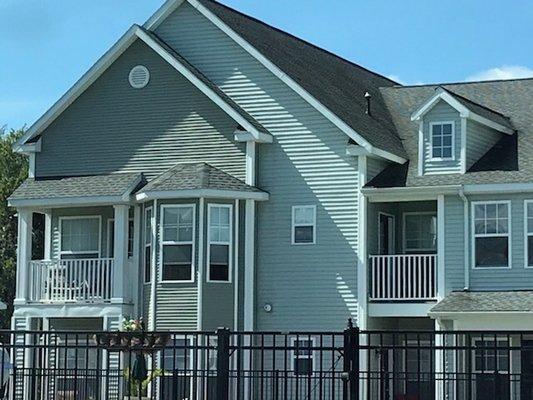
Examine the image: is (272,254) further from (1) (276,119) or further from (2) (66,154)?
(2) (66,154)

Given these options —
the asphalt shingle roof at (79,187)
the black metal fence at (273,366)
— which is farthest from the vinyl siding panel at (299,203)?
the asphalt shingle roof at (79,187)

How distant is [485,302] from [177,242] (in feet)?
25.4

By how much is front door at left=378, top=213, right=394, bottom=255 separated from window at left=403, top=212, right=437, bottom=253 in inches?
17.0

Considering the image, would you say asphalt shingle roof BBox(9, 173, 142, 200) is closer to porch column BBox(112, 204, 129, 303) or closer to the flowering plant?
porch column BBox(112, 204, 129, 303)

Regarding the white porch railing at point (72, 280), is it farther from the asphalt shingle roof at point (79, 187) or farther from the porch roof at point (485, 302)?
the porch roof at point (485, 302)

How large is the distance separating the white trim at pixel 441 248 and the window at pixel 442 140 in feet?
4.03

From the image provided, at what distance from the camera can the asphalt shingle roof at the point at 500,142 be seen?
30734mm

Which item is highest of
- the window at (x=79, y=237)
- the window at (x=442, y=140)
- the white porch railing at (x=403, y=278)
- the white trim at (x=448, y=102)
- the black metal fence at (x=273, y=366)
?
the white trim at (x=448, y=102)

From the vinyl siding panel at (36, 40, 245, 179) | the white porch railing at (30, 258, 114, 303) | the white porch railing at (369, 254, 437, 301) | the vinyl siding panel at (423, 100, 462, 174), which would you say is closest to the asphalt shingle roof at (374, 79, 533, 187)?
the vinyl siding panel at (423, 100, 462, 174)

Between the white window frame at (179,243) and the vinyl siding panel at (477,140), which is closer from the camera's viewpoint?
the white window frame at (179,243)

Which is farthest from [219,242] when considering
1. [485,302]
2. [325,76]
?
[325,76]

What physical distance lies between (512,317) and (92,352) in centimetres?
1146

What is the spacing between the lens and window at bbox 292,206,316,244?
103 feet

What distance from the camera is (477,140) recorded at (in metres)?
31.7
